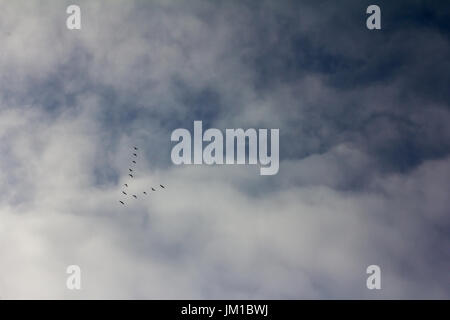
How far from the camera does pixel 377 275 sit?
61.2 metres
